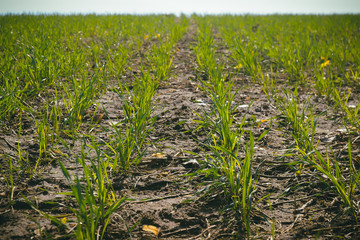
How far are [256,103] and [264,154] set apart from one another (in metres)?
0.99

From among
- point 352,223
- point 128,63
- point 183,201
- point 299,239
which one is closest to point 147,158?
point 183,201

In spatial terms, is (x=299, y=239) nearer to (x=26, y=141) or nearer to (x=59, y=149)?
(x=59, y=149)

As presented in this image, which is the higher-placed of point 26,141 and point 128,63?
point 128,63

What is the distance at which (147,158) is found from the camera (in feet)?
5.19

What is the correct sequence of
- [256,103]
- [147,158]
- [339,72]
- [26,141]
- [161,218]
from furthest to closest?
[339,72] < [256,103] < [26,141] < [147,158] < [161,218]

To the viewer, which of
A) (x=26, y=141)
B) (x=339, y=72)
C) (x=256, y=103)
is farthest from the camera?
(x=339, y=72)

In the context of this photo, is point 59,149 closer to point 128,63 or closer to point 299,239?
point 299,239

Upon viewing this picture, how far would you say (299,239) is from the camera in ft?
3.25

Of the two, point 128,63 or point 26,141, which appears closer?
point 26,141

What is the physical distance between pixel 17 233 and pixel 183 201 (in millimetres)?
670

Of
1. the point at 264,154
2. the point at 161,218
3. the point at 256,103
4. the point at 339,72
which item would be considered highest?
the point at 339,72

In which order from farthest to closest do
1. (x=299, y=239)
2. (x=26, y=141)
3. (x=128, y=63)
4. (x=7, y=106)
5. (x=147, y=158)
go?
(x=128, y=63), (x=7, y=106), (x=26, y=141), (x=147, y=158), (x=299, y=239)

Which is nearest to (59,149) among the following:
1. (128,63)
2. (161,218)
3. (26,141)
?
(26,141)

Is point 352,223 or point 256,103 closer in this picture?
point 352,223
